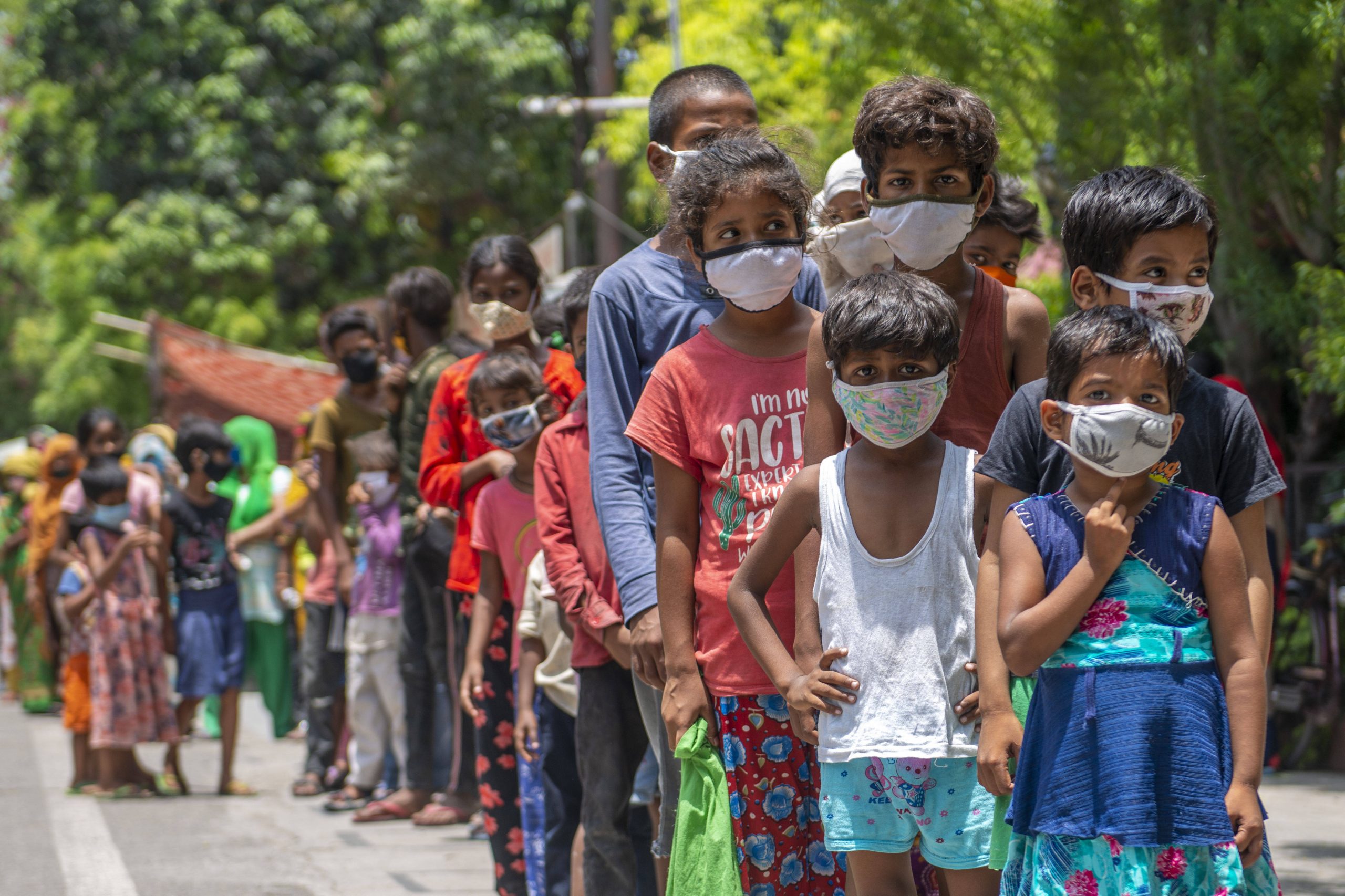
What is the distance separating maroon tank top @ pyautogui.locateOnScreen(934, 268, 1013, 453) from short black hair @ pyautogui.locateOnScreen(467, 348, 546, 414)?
238cm

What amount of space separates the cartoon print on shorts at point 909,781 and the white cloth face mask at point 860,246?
1.43 m

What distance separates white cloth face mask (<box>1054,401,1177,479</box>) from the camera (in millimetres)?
2721

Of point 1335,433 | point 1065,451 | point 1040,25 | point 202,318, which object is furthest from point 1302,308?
point 202,318

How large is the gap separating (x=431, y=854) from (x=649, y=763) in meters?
2.92

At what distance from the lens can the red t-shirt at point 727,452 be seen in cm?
342

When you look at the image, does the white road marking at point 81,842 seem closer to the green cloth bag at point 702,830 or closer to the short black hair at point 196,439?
the short black hair at point 196,439

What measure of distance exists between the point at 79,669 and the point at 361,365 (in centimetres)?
289

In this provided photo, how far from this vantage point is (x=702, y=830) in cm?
331

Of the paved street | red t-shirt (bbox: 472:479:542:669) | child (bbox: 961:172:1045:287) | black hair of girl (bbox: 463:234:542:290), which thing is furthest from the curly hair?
the paved street

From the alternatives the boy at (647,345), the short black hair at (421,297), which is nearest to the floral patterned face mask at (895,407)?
the boy at (647,345)

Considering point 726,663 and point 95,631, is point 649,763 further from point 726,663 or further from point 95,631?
point 95,631

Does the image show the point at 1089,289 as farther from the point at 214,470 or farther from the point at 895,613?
the point at 214,470

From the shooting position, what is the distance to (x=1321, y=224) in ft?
23.4

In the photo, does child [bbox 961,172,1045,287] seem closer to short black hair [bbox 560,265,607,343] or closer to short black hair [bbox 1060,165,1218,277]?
short black hair [bbox 560,265,607,343]
